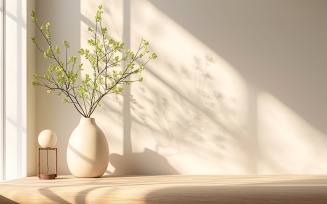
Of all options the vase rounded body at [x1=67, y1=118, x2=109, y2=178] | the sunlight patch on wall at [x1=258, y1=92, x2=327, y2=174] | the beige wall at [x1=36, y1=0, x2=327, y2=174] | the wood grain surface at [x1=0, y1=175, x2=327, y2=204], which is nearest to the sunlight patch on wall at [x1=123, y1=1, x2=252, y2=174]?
the beige wall at [x1=36, y1=0, x2=327, y2=174]

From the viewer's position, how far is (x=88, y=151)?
324 cm

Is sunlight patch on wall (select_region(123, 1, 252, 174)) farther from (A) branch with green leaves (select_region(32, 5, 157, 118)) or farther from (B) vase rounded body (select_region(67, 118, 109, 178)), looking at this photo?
(B) vase rounded body (select_region(67, 118, 109, 178))

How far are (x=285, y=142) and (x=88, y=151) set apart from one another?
125cm

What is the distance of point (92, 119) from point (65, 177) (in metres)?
0.41

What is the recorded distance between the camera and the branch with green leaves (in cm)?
346

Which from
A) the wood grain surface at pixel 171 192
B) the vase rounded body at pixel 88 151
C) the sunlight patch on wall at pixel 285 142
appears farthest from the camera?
the sunlight patch on wall at pixel 285 142

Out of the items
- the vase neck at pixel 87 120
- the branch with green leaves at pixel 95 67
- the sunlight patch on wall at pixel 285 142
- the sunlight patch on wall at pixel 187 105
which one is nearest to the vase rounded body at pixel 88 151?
the vase neck at pixel 87 120

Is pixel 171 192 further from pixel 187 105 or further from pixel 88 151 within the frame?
pixel 187 105

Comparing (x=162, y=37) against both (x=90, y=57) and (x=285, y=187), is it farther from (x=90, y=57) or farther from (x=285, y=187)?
(x=285, y=187)

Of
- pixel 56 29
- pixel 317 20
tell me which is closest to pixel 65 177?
pixel 56 29

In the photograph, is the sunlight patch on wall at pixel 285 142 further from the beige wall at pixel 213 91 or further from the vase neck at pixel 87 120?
the vase neck at pixel 87 120

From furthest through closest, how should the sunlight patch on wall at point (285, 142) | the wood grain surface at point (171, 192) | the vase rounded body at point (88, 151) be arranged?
1. the sunlight patch on wall at point (285, 142)
2. the vase rounded body at point (88, 151)
3. the wood grain surface at point (171, 192)

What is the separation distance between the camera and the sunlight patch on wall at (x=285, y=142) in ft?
11.2

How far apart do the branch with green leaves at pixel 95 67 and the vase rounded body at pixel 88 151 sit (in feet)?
0.67
